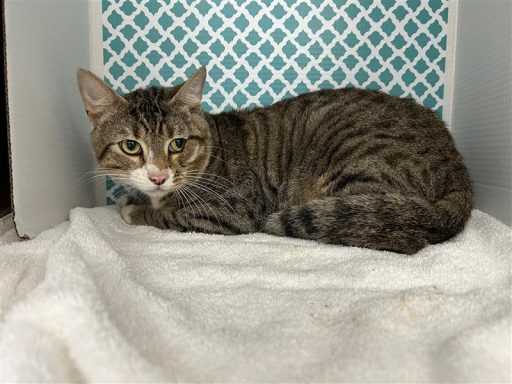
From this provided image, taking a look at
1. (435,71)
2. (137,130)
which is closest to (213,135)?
(137,130)

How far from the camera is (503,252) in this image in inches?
47.7

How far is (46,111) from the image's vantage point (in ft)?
4.94

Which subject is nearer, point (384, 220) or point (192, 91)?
point (384, 220)

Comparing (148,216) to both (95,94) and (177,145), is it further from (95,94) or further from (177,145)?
(95,94)

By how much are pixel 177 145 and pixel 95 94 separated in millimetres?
359

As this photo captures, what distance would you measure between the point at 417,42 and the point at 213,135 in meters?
1.14

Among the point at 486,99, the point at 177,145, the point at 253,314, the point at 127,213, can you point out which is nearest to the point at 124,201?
the point at 127,213

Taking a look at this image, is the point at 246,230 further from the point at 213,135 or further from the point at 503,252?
the point at 503,252

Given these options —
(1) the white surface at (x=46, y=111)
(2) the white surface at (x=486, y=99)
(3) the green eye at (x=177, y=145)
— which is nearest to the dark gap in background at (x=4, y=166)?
(1) the white surface at (x=46, y=111)

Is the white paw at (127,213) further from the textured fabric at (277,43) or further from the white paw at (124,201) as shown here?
the textured fabric at (277,43)

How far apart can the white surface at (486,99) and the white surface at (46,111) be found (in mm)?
1689

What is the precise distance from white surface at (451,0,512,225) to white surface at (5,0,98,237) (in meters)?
1.69

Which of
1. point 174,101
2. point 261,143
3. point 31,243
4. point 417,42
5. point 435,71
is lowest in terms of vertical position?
point 31,243

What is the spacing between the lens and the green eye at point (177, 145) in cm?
162
